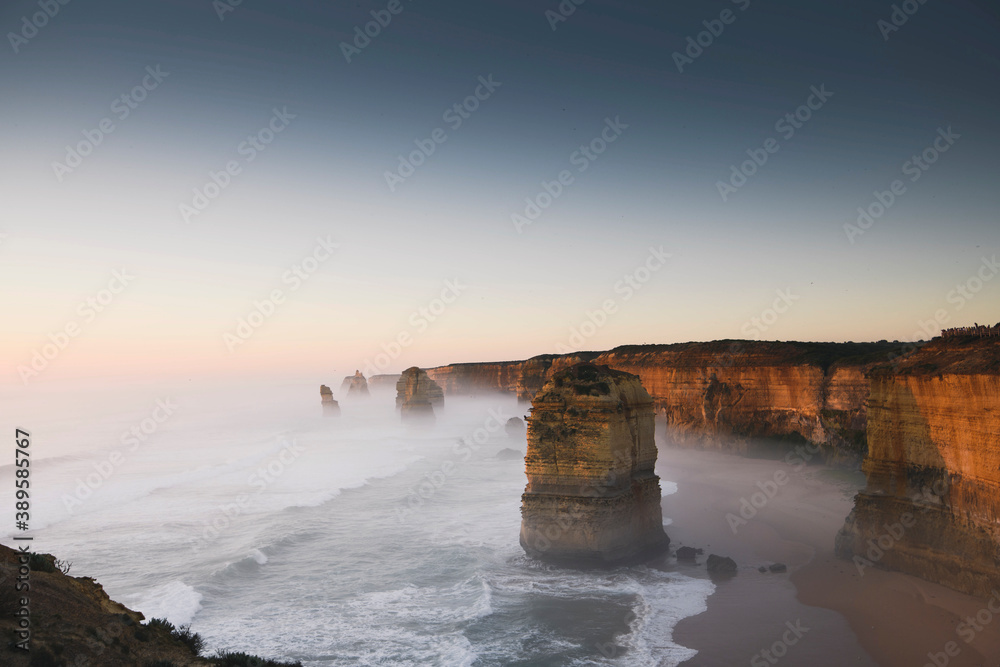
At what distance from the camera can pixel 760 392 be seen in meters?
39.0

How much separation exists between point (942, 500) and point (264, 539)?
23.1 meters

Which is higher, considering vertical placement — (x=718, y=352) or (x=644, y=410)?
(x=718, y=352)

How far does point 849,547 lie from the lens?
18750 millimetres

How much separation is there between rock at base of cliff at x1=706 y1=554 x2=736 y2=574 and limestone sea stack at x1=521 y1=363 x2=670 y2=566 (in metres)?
2.03

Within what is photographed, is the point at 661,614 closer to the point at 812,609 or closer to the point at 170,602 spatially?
the point at 812,609

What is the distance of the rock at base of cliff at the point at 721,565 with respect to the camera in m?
18.3

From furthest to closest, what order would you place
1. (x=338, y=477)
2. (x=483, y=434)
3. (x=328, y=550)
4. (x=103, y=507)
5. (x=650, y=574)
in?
(x=483, y=434) < (x=338, y=477) < (x=103, y=507) < (x=328, y=550) < (x=650, y=574)

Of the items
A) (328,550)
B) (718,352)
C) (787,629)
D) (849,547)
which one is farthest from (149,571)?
(718,352)

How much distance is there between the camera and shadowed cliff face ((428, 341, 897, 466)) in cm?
3362

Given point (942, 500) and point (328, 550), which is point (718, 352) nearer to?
point (942, 500)

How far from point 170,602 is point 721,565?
16712 millimetres

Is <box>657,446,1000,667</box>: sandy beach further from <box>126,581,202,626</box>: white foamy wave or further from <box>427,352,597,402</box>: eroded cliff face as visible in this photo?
<box>427,352,597,402</box>: eroded cliff face

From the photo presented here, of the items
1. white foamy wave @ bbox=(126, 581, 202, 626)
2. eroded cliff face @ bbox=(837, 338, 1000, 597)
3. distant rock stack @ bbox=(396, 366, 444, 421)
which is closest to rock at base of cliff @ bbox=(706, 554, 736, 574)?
eroded cliff face @ bbox=(837, 338, 1000, 597)

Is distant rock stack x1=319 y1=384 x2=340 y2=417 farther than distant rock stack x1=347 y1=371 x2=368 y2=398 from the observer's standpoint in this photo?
No
